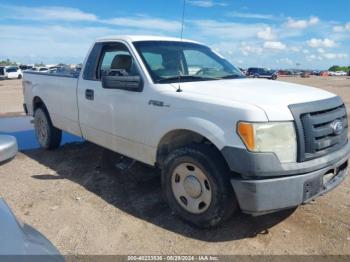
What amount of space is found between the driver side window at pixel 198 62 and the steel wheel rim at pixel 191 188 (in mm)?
1514

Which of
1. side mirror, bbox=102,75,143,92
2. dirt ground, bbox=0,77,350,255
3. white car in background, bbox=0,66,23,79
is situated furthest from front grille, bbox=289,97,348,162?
white car in background, bbox=0,66,23,79

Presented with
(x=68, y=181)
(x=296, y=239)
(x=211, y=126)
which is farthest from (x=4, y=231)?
(x=68, y=181)

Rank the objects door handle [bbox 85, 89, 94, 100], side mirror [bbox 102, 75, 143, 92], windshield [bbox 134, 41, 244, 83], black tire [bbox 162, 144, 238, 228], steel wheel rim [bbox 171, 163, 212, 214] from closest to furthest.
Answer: black tire [bbox 162, 144, 238, 228], steel wheel rim [bbox 171, 163, 212, 214], side mirror [bbox 102, 75, 143, 92], windshield [bbox 134, 41, 244, 83], door handle [bbox 85, 89, 94, 100]

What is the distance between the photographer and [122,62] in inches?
195

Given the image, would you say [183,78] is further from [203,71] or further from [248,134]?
[248,134]

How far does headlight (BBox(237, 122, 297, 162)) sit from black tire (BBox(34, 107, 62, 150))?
14.2 ft

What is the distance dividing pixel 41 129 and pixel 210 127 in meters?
4.41

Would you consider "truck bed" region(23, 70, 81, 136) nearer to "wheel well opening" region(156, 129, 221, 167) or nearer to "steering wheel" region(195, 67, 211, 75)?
"steering wheel" region(195, 67, 211, 75)

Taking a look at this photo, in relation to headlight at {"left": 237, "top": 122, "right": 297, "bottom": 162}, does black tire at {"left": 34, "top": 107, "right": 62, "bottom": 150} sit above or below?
below

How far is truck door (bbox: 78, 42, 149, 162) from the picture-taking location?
14.9 feet

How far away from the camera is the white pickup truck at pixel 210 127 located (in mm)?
3357

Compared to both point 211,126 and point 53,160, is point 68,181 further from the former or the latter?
point 211,126

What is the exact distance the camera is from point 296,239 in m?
3.68

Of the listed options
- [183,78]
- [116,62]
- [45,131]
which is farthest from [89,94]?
[45,131]
